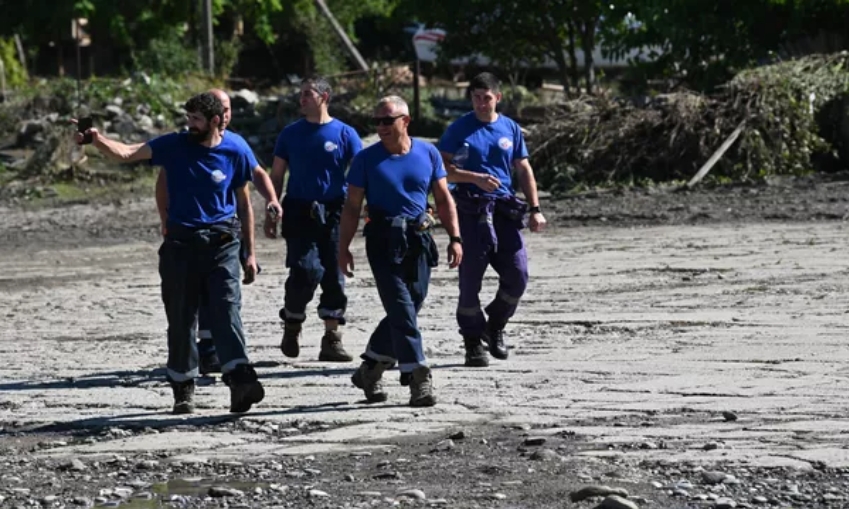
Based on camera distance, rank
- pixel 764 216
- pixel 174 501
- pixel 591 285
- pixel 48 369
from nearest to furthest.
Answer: pixel 174 501 → pixel 48 369 → pixel 591 285 → pixel 764 216

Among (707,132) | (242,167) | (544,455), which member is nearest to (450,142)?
(242,167)

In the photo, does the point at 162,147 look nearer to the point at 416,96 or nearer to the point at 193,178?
the point at 193,178

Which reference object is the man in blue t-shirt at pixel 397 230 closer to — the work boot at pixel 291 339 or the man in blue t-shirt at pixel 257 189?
the man in blue t-shirt at pixel 257 189

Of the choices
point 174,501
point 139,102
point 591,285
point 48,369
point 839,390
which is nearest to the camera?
point 174,501

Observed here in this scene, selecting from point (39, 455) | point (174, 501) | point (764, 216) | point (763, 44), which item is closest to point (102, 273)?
point (764, 216)

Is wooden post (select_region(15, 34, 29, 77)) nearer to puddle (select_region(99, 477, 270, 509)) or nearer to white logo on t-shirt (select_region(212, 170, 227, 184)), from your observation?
white logo on t-shirt (select_region(212, 170, 227, 184))

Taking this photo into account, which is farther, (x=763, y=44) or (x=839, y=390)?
(x=763, y=44)

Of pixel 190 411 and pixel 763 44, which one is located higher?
pixel 763 44

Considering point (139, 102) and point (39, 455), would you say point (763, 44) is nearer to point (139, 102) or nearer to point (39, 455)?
point (139, 102)

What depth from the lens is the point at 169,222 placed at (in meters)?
9.68

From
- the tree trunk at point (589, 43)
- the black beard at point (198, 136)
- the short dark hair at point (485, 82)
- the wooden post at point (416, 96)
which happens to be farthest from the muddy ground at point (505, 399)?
the tree trunk at point (589, 43)

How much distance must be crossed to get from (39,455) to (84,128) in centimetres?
167

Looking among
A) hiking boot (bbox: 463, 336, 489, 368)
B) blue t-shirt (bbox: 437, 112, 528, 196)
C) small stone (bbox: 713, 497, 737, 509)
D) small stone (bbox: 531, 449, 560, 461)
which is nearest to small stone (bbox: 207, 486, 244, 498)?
small stone (bbox: 531, 449, 560, 461)

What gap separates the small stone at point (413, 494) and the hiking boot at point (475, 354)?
3.66m
